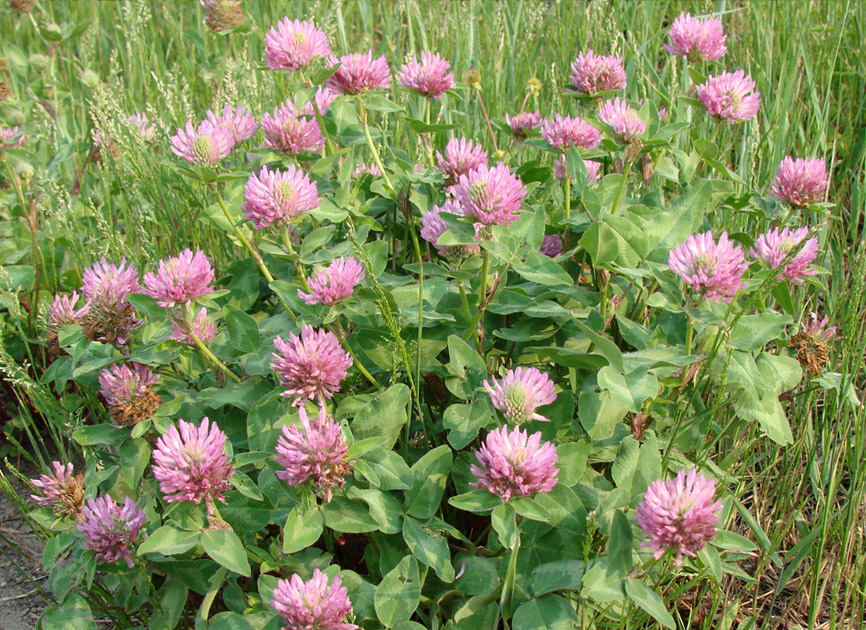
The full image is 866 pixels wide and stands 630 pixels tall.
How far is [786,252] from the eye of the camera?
1.92 m

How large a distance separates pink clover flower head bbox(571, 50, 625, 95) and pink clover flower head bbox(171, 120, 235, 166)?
1027 millimetres

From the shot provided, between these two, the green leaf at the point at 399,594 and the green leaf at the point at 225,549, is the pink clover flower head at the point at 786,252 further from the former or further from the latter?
the green leaf at the point at 225,549

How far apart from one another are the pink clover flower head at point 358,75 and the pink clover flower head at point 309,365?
889 mm

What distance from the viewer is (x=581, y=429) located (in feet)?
6.35

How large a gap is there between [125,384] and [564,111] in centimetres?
230

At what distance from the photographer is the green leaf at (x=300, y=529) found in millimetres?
1578

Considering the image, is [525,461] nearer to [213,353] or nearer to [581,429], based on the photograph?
[581,429]

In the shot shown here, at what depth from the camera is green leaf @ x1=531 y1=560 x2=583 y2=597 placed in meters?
1.63

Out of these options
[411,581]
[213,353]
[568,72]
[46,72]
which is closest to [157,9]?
[46,72]

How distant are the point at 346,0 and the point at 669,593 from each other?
159 inches

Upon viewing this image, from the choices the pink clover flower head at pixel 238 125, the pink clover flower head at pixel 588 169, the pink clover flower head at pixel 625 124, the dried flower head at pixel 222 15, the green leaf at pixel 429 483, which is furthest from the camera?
the dried flower head at pixel 222 15

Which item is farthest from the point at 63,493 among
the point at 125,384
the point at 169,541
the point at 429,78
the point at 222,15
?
the point at 222,15

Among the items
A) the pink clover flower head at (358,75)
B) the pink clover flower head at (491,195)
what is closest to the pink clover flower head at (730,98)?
the pink clover flower head at (491,195)

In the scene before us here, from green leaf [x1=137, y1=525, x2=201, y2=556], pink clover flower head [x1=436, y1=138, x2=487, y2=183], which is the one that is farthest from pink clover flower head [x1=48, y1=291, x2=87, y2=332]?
pink clover flower head [x1=436, y1=138, x2=487, y2=183]
